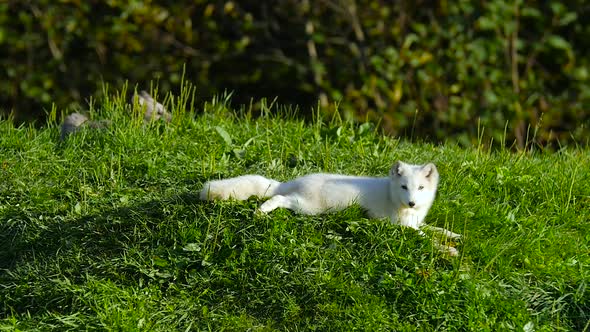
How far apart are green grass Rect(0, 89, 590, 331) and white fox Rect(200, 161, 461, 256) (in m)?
0.07

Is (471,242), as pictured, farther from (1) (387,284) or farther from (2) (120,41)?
(2) (120,41)

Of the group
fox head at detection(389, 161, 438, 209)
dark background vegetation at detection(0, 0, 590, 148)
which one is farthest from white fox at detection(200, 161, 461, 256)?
dark background vegetation at detection(0, 0, 590, 148)

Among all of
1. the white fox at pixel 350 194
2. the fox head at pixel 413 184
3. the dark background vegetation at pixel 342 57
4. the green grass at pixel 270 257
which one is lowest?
the dark background vegetation at pixel 342 57

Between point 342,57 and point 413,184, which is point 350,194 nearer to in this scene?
point 413,184

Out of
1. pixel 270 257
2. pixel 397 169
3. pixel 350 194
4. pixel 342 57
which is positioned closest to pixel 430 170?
pixel 397 169

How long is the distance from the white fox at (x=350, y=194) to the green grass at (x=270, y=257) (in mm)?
74

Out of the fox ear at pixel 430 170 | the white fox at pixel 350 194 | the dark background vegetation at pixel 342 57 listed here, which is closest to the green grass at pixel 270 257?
the white fox at pixel 350 194

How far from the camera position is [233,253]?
562 centimetres

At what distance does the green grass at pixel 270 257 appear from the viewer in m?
5.35

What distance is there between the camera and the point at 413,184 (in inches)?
224

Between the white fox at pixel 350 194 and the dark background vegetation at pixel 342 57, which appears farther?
the dark background vegetation at pixel 342 57

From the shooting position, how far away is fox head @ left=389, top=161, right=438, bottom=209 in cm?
A: 568

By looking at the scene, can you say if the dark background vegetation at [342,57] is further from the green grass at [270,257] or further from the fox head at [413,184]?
the fox head at [413,184]

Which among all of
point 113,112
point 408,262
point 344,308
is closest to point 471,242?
point 408,262
